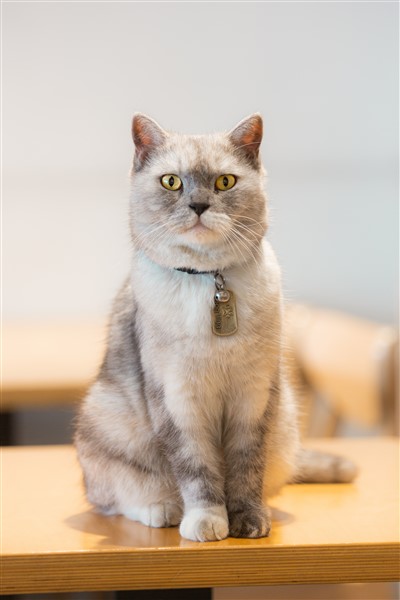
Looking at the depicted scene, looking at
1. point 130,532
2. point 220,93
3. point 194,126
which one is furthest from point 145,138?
point 220,93

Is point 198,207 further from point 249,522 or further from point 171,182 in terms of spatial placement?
point 249,522

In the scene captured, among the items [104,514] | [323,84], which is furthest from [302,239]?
[104,514]

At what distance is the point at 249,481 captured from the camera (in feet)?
3.60

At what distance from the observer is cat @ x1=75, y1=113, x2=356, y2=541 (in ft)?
3.37

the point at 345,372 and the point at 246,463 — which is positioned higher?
the point at 246,463

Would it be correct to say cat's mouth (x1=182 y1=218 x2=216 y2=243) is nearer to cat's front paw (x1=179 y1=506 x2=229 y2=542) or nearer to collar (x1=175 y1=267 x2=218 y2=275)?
collar (x1=175 y1=267 x2=218 y2=275)

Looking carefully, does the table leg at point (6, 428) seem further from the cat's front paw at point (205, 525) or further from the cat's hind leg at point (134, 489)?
the cat's front paw at point (205, 525)

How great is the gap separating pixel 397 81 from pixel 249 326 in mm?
2185

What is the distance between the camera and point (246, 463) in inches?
43.3

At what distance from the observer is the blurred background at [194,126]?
2172 millimetres

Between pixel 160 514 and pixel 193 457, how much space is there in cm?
11

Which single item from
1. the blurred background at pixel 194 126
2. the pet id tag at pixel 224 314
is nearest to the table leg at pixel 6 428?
the blurred background at pixel 194 126

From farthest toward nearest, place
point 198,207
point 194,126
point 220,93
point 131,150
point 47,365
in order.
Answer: point 47,365, point 131,150, point 220,93, point 194,126, point 198,207

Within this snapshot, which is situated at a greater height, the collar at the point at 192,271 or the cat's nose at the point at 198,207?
the cat's nose at the point at 198,207
